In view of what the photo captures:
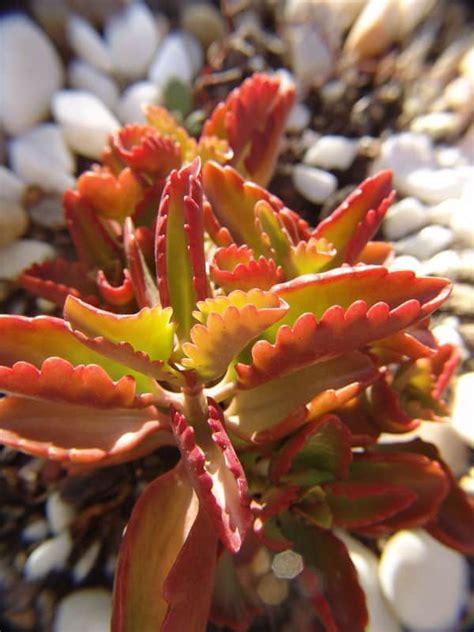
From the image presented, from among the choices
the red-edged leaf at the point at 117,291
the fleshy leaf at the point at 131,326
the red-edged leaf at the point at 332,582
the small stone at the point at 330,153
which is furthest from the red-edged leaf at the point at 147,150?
the red-edged leaf at the point at 332,582

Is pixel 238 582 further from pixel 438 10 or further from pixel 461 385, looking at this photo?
pixel 438 10

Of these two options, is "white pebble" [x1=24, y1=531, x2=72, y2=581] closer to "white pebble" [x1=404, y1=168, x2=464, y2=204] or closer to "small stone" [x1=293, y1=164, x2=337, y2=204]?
"small stone" [x1=293, y1=164, x2=337, y2=204]

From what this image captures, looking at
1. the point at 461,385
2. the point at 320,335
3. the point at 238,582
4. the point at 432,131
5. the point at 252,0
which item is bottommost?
the point at 238,582

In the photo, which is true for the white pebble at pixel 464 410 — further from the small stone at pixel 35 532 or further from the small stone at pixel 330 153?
the small stone at pixel 35 532

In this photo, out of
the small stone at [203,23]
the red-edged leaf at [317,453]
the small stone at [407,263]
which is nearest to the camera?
the red-edged leaf at [317,453]

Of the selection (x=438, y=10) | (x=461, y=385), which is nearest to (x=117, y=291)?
(x=461, y=385)

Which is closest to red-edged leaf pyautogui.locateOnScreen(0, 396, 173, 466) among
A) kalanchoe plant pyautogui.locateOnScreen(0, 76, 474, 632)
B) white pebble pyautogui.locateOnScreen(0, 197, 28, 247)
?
kalanchoe plant pyautogui.locateOnScreen(0, 76, 474, 632)
